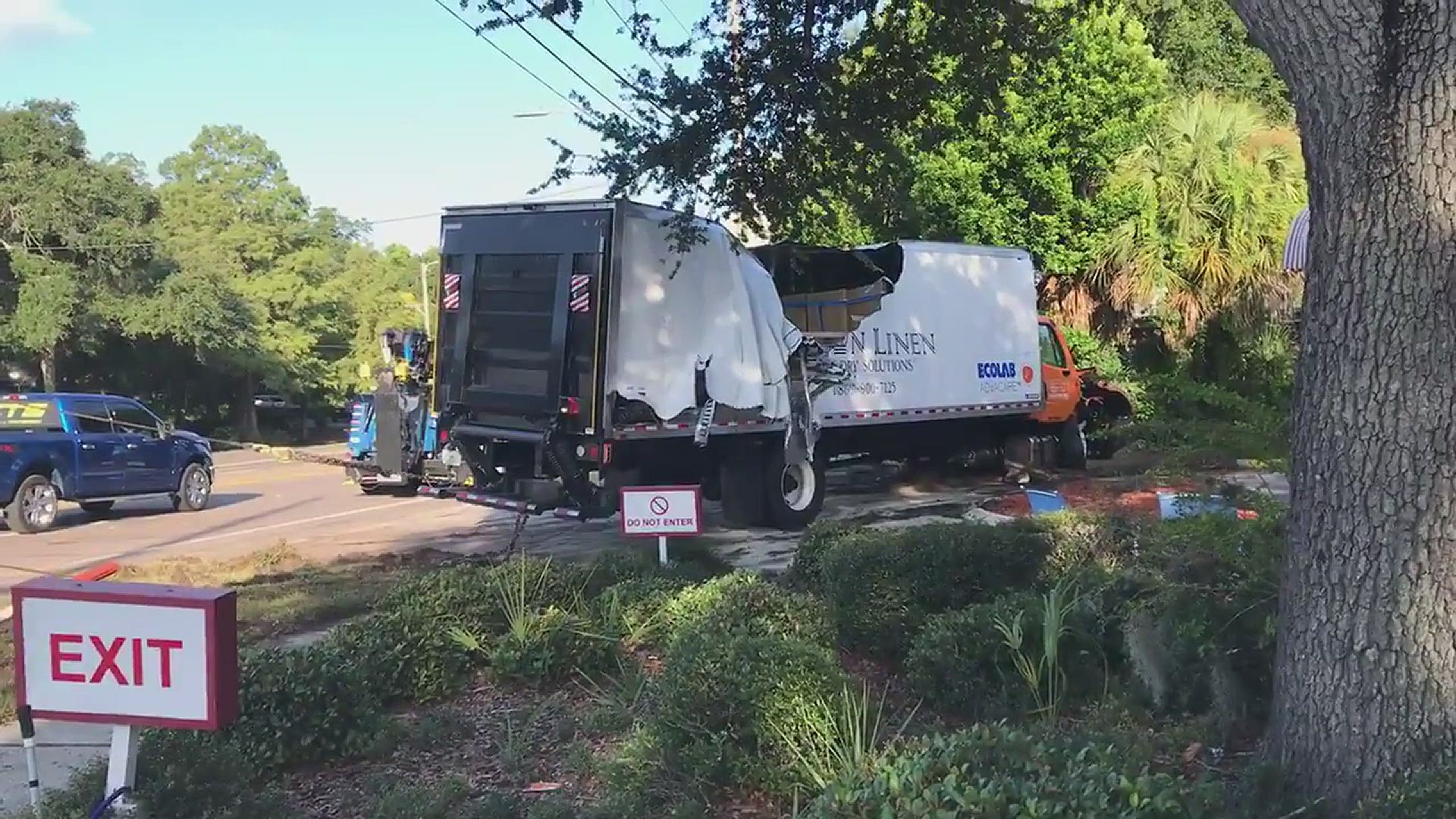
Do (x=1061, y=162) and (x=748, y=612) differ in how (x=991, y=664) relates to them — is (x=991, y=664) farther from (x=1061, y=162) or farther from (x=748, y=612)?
(x=1061, y=162)

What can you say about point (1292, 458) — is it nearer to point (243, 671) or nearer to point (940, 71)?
point (243, 671)

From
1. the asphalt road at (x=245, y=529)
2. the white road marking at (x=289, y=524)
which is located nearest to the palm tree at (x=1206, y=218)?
the asphalt road at (x=245, y=529)

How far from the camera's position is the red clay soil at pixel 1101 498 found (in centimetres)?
868

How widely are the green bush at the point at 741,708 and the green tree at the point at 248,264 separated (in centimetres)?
3678

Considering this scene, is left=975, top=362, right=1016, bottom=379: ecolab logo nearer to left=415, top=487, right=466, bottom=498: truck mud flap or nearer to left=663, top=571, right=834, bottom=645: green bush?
left=415, top=487, right=466, bottom=498: truck mud flap

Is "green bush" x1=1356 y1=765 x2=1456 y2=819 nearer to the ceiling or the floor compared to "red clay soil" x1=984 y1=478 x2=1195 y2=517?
nearer to the floor

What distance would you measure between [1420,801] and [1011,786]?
1.13 metres

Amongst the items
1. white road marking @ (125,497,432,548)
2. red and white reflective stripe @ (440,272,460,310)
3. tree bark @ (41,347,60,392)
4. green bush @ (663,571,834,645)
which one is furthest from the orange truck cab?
tree bark @ (41,347,60,392)

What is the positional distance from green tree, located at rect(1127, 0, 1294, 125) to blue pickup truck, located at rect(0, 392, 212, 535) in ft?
75.5

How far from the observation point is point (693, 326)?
12.1m

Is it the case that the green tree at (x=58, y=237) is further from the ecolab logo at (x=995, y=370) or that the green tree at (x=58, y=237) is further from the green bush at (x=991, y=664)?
the green bush at (x=991, y=664)

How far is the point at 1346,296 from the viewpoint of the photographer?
12.9 feet

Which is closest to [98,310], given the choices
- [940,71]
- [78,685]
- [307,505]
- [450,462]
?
[307,505]

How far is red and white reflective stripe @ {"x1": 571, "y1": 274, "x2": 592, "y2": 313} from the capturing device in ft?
37.0
